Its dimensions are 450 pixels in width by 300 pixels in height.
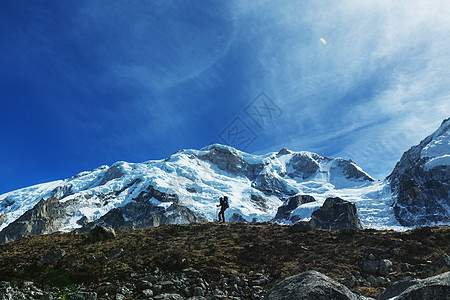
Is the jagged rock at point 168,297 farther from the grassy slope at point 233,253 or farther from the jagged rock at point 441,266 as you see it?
the jagged rock at point 441,266

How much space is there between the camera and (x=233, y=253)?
64.9 ft

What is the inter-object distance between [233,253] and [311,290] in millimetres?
12632

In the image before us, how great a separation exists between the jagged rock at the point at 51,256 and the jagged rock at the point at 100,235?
12.9 feet

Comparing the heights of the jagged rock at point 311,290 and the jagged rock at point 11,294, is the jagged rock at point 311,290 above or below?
below

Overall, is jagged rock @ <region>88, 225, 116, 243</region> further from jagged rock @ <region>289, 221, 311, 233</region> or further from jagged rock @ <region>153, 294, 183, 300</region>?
jagged rock @ <region>289, 221, 311, 233</region>

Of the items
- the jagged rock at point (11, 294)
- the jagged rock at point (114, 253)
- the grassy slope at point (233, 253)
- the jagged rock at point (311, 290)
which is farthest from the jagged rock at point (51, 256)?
the jagged rock at point (311, 290)

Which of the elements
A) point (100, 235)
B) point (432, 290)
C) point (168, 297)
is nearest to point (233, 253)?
point (168, 297)

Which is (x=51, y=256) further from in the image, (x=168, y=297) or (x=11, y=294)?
(x=168, y=297)

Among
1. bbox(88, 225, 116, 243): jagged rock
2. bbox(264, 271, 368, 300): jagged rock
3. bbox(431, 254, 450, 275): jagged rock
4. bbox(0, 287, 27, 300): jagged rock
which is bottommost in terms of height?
bbox(431, 254, 450, 275): jagged rock

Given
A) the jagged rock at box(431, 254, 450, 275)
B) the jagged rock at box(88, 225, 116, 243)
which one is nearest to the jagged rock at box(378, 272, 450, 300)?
the jagged rock at box(431, 254, 450, 275)

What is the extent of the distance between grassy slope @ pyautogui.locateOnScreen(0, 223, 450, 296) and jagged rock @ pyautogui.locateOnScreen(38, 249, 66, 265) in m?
0.40

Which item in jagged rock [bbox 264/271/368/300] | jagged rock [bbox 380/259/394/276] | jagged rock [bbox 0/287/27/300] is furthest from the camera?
jagged rock [bbox 380/259/394/276]

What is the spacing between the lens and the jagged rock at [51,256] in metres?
18.4

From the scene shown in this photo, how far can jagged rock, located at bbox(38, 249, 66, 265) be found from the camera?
60.3 feet
